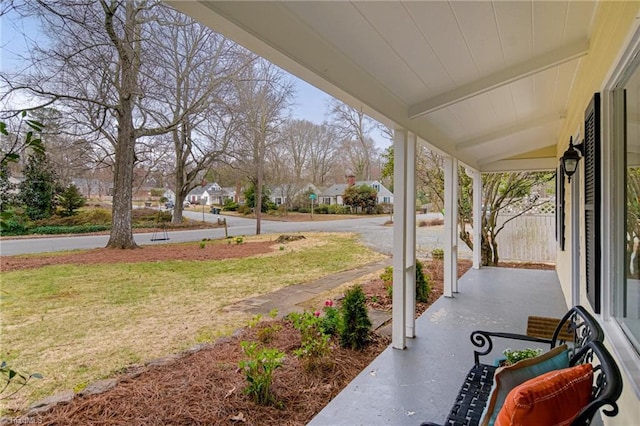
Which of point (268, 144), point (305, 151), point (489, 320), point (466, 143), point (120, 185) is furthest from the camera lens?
point (305, 151)

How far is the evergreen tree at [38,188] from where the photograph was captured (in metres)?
3.15

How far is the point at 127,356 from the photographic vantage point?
3500mm

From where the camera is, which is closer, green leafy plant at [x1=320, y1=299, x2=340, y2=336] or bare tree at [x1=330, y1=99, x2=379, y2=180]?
green leafy plant at [x1=320, y1=299, x2=340, y2=336]

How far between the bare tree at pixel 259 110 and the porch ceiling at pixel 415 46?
Answer: 610 centimetres

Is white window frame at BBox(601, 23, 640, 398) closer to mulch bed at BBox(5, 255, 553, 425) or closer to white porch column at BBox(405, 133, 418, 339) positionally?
white porch column at BBox(405, 133, 418, 339)

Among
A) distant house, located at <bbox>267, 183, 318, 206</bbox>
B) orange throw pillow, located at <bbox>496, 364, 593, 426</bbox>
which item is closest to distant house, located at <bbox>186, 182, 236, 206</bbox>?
distant house, located at <bbox>267, 183, 318, 206</bbox>

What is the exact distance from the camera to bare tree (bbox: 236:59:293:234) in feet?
27.7

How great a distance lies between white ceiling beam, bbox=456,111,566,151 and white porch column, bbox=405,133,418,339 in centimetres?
193

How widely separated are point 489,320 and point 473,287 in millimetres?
1738

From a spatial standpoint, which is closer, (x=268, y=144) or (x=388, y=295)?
(x=388, y=295)

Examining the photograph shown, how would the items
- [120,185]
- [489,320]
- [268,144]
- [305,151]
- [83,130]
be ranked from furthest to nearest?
[305,151]
[268,144]
[120,185]
[83,130]
[489,320]

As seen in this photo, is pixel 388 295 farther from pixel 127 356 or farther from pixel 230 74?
pixel 230 74

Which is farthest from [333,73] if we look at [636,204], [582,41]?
[582,41]

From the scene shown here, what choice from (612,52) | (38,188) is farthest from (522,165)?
(38,188)
